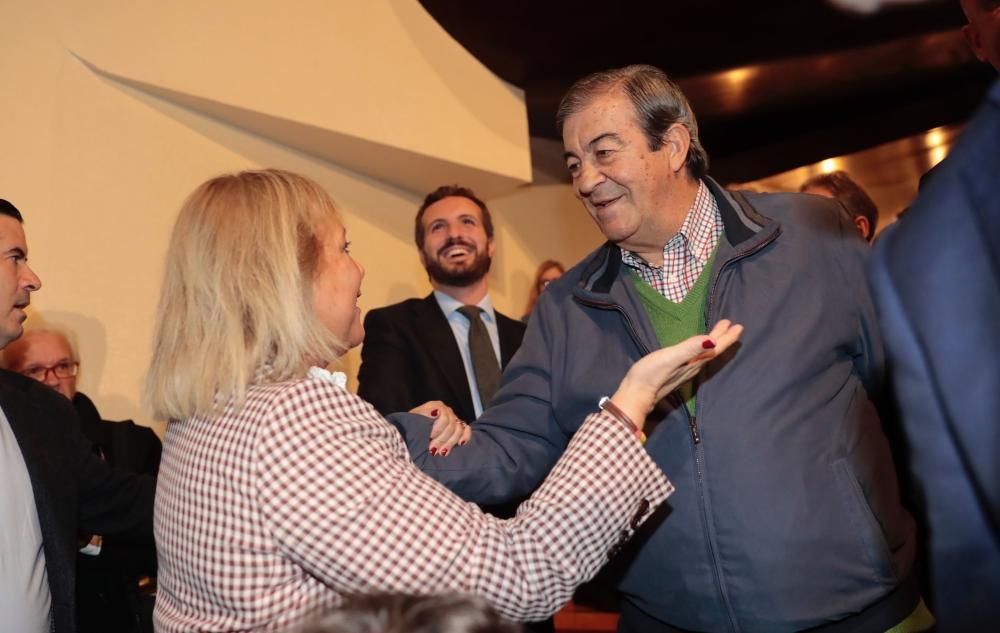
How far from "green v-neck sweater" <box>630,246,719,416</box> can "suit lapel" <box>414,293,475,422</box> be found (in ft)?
4.21

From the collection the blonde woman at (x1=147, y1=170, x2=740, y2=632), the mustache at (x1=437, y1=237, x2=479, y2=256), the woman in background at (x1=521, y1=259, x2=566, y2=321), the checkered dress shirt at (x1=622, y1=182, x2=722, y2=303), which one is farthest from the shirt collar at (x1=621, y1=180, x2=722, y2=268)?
the woman in background at (x1=521, y1=259, x2=566, y2=321)

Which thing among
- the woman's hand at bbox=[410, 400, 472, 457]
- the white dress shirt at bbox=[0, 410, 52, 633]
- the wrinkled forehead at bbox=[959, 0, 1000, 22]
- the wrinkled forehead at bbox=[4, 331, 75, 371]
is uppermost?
the wrinkled forehead at bbox=[959, 0, 1000, 22]

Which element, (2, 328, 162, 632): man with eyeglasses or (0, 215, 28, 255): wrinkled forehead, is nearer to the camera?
(0, 215, 28, 255): wrinkled forehead

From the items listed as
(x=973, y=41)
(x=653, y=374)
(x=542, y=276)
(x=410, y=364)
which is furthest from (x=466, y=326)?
(x=542, y=276)

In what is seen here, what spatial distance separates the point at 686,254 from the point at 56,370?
2394 millimetres

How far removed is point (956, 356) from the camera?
653mm

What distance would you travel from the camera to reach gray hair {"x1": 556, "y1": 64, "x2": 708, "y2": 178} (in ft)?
6.35

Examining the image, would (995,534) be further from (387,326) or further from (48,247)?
(48,247)

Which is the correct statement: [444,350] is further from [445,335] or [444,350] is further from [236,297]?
[236,297]

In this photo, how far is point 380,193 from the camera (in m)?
5.55

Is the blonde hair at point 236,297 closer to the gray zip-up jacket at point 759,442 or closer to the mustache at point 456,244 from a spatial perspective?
the gray zip-up jacket at point 759,442

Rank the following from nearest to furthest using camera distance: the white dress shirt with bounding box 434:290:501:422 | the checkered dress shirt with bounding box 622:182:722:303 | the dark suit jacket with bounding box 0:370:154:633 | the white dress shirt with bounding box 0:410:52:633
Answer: the checkered dress shirt with bounding box 622:182:722:303 → the white dress shirt with bounding box 0:410:52:633 → the dark suit jacket with bounding box 0:370:154:633 → the white dress shirt with bounding box 434:290:501:422

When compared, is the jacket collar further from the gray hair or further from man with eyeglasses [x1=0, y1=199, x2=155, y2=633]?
man with eyeglasses [x1=0, y1=199, x2=155, y2=633]

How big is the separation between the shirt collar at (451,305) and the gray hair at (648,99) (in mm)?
1455
